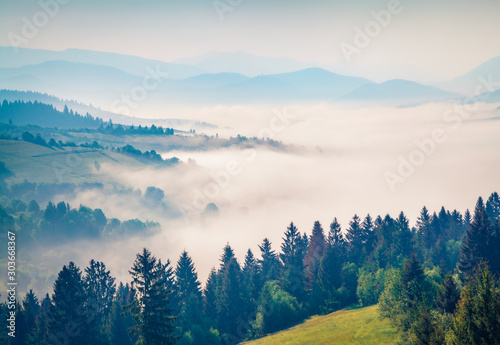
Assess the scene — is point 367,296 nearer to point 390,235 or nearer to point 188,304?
point 390,235

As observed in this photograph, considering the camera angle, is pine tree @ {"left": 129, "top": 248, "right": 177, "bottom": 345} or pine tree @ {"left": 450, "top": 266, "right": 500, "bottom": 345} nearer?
pine tree @ {"left": 450, "top": 266, "right": 500, "bottom": 345}

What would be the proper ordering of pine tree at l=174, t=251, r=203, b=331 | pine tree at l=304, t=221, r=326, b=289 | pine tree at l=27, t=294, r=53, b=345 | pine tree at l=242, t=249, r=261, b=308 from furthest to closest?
pine tree at l=304, t=221, r=326, b=289
pine tree at l=242, t=249, r=261, b=308
pine tree at l=174, t=251, r=203, b=331
pine tree at l=27, t=294, r=53, b=345

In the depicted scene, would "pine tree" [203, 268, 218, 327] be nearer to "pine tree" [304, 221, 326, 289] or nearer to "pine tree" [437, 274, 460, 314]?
"pine tree" [304, 221, 326, 289]

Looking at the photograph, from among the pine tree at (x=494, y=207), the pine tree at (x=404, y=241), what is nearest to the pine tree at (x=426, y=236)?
the pine tree at (x=404, y=241)

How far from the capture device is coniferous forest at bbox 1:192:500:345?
5603 centimetres

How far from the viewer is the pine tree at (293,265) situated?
109912 mm

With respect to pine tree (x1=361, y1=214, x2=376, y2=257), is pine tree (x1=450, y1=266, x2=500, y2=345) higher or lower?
lower

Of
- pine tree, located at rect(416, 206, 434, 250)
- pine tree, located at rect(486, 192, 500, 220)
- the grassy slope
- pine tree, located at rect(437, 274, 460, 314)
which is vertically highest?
pine tree, located at rect(486, 192, 500, 220)

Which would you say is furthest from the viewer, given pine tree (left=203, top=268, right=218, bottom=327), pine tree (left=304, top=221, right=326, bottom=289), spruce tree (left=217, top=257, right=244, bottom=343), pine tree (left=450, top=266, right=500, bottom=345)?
pine tree (left=304, top=221, right=326, bottom=289)

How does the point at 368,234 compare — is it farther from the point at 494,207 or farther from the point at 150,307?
the point at 150,307

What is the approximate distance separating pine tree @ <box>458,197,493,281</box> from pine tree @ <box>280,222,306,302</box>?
3443cm

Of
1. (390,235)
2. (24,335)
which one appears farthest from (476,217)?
(24,335)

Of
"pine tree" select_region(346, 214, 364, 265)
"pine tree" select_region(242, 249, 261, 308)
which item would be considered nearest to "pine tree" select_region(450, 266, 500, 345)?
"pine tree" select_region(242, 249, 261, 308)

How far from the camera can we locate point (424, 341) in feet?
164
